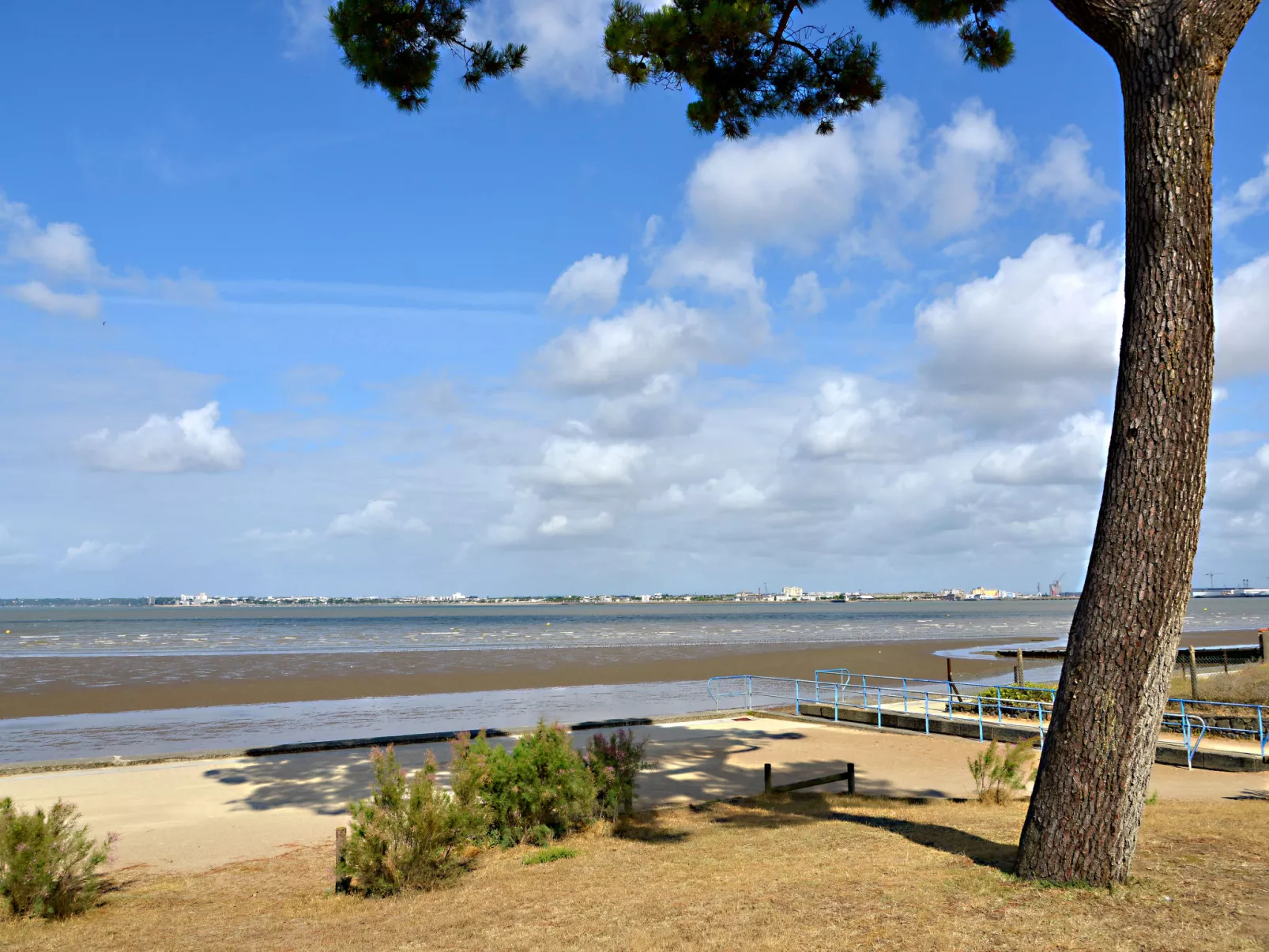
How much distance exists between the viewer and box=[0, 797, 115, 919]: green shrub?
7.03 meters

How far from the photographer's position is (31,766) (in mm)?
15125

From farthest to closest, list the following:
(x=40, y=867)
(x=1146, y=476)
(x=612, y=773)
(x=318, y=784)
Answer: (x=318, y=784) < (x=612, y=773) < (x=40, y=867) < (x=1146, y=476)

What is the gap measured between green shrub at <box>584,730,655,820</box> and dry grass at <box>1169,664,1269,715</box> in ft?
40.1

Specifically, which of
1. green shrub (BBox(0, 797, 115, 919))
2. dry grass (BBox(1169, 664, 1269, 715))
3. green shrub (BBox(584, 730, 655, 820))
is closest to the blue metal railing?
dry grass (BBox(1169, 664, 1269, 715))

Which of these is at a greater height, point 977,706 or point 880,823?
point 880,823

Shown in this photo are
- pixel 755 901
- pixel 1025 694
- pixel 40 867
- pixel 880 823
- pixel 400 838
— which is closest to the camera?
pixel 755 901

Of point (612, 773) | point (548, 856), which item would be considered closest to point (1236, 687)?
point (612, 773)

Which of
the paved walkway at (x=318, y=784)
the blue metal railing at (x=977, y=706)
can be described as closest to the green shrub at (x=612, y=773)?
the paved walkway at (x=318, y=784)

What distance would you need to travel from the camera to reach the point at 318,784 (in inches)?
530

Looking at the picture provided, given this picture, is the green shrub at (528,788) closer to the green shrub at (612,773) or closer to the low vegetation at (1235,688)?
the green shrub at (612,773)

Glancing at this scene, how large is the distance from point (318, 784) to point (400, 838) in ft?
20.6

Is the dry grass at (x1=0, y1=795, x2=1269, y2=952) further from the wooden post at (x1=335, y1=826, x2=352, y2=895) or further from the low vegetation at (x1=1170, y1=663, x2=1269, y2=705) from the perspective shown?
the low vegetation at (x1=1170, y1=663, x2=1269, y2=705)

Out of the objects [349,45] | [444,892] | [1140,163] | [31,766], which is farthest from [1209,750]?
[31,766]

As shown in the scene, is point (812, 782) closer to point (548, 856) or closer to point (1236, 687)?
point (548, 856)
